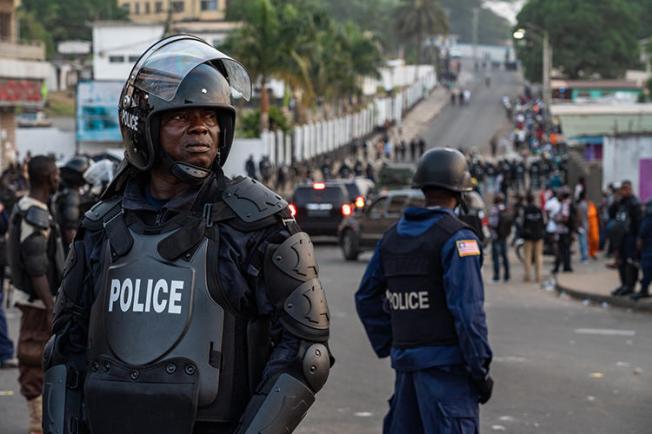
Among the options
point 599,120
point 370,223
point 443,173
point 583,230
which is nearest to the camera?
point 443,173

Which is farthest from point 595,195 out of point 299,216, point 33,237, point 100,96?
point 33,237

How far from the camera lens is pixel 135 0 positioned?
151000 millimetres

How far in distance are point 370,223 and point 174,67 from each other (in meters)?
24.8

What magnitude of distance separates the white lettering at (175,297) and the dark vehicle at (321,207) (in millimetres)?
28423

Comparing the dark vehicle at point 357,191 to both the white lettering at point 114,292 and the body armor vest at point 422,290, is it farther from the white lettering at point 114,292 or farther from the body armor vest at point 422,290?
the white lettering at point 114,292

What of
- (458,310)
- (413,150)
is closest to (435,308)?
(458,310)

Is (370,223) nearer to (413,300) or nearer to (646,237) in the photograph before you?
(646,237)

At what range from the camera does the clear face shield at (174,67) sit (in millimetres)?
4504

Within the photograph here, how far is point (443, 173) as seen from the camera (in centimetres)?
708

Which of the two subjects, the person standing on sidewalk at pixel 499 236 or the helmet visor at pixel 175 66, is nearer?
the helmet visor at pixel 175 66

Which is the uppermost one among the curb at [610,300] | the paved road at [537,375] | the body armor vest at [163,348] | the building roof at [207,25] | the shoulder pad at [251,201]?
the building roof at [207,25]

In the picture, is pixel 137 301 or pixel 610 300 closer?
pixel 137 301

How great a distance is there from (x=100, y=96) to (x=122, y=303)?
5676cm

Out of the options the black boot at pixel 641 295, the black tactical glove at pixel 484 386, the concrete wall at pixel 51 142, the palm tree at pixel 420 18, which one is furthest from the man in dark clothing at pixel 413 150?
the black tactical glove at pixel 484 386
